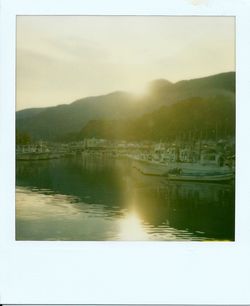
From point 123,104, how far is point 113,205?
19.9 inches

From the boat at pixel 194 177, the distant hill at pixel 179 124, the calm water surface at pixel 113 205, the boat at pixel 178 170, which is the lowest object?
the calm water surface at pixel 113 205

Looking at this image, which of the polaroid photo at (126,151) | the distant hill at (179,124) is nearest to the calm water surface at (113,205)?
the polaroid photo at (126,151)

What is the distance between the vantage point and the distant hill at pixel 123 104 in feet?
8.20

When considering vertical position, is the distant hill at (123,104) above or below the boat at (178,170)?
above

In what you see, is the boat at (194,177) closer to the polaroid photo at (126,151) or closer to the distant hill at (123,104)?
the polaroid photo at (126,151)

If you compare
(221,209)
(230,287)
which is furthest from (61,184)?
(230,287)

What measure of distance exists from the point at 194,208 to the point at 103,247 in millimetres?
489

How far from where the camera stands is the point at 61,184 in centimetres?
256

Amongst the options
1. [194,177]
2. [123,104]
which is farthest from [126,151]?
[194,177]

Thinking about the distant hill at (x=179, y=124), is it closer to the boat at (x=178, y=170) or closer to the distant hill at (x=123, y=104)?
the distant hill at (x=123, y=104)

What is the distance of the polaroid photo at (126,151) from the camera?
2.46 meters

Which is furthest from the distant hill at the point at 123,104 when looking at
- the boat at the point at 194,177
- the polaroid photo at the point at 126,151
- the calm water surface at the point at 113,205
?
the boat at the point at 194,177

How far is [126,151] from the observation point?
254 centimetres

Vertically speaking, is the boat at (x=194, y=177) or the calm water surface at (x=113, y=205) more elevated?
the boat at (x=194, y=177)
